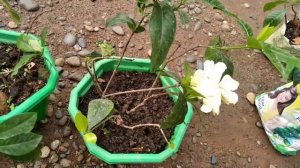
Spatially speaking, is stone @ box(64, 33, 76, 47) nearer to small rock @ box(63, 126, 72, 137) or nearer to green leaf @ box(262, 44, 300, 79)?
small rock @ box(63, 126, 72, 137)

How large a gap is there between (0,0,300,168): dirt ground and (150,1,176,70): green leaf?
0.64 m

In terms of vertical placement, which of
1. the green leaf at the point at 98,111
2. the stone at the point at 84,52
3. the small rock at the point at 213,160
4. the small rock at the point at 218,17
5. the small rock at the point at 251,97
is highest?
the green leaf at the point at 98,111

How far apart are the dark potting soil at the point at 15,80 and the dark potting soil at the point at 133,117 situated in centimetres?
16

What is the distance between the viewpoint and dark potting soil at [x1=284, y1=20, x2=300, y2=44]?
157cm

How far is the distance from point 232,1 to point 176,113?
1196mm

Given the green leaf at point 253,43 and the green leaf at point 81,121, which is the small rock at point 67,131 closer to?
the green leaf at point 81,121

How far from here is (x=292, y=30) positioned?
1.60 metres

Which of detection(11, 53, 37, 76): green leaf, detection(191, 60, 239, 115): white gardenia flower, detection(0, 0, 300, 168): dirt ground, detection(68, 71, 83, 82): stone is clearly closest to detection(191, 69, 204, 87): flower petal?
detection(191, 60, 239, 115): white gardenia flower

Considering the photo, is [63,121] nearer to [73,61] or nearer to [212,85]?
[73,61]

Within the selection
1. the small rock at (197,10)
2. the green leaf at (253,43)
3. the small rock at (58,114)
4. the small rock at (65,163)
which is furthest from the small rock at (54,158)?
the small rock at (197,10)

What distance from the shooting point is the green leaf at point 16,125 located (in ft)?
2.54

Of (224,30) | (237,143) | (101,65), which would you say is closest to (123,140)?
(101,65)

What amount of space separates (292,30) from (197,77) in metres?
0.99

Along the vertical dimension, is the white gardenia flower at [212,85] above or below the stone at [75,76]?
above
